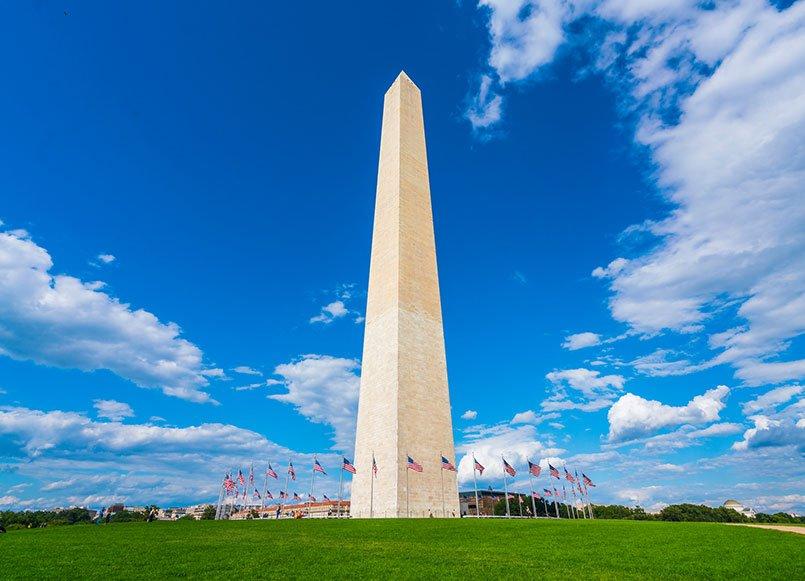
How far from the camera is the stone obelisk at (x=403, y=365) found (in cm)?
3017

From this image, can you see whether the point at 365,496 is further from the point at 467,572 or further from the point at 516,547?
the point at 467,572

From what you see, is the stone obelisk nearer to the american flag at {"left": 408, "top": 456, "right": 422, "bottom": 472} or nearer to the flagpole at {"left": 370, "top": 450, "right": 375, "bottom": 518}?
the flagpole at {"left": 370, "top": 450, "right": 375, "bottom": 518}

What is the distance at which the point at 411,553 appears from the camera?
13.7 meters

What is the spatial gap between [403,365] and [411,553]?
18.6 meters

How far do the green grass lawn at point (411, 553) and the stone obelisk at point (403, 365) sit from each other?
9749 mm

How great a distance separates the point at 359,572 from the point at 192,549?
22.3 ft

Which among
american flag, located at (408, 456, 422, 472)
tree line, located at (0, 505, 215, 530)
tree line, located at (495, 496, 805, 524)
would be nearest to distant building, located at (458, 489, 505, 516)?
tree line, located at (495, 496, 805, 524)

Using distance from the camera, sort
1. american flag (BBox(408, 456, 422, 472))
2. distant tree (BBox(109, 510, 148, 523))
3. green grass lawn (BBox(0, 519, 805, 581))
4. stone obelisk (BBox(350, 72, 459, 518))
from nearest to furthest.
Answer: green grass lawn (BBox(0, 519, 805, 581)) < american flag (BBox(408, 456, 422, 472)) < stone obelisk (BBox(350, 72, 459, 518)) < distant tree (BBox(109, 510, 148, 523))

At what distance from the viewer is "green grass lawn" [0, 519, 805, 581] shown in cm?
1143

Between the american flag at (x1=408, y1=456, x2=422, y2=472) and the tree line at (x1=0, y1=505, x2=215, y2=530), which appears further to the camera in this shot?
the tree line at (x1=0, y1=505, x2=215, y2=530)

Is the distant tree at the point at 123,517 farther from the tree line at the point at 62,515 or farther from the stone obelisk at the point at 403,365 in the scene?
the stone obelisk at the point at 403,365

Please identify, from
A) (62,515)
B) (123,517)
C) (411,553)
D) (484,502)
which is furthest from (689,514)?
(62,515)

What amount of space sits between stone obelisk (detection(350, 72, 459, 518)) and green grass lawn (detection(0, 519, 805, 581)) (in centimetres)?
975

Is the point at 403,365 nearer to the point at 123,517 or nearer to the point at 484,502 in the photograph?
the point at 123,517
